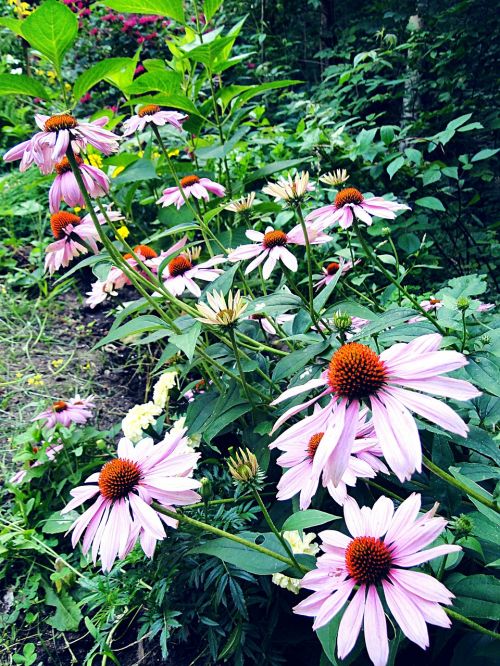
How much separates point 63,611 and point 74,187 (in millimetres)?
910

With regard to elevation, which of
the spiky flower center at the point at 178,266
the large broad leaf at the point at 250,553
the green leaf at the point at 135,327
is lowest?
the large broad leaf at the point at 250,553

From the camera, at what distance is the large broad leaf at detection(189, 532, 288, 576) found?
2.46ft

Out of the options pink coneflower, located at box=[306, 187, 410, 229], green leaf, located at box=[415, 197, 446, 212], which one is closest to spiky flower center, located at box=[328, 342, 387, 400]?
pink coneflower, located at box=[306, 187, 410, 229]

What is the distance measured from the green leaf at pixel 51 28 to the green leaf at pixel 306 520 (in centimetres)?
89

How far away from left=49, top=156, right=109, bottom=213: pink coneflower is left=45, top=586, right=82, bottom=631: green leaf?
85 cm

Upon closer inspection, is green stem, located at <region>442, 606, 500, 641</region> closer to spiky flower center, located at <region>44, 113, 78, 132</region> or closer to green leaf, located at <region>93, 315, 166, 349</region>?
green leaf, located at <region>93, 315, 166, 349</region>

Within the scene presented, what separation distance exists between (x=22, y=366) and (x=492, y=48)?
7.12 ft

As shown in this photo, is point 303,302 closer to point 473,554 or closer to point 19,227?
point 473,554

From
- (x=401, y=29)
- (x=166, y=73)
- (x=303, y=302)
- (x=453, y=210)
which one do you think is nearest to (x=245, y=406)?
(x=303, y=302)

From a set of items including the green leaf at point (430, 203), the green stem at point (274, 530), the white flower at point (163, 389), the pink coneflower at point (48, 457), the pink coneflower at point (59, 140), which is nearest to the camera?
the green stem at point (274, 530)

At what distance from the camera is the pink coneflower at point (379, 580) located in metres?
0.56

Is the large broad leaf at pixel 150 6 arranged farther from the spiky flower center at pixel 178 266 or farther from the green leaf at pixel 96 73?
the spiky flower center at pixel 178 266

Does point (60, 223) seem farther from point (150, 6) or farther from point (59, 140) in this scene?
point (150, 6)

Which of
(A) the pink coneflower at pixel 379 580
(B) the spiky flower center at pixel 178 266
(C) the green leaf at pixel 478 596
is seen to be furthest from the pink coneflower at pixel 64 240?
(C) the green leaf at pixel 478 596
